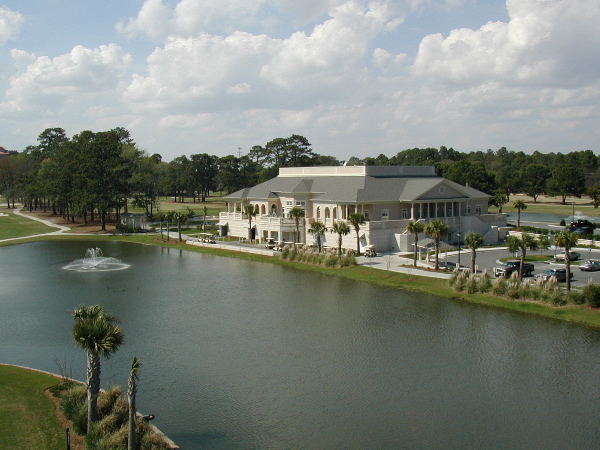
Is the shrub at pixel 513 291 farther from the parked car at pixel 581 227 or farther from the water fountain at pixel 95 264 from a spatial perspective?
the water fountain at pixel 95 264

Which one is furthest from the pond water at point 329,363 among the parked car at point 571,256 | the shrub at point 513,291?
the parked car at point 571,256

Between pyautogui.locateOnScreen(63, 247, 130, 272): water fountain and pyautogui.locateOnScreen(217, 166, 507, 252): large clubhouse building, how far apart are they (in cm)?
1727

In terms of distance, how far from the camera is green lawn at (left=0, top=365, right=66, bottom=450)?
19594mm

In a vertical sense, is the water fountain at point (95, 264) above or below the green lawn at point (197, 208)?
below

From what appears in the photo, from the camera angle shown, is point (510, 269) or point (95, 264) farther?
point (95, 264)

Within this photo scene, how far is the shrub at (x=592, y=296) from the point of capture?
35.3 m

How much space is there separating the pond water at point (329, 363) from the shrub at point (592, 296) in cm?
334

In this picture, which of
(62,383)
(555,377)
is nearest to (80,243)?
(62,383)

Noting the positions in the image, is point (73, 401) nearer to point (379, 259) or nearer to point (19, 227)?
point (379, 259)

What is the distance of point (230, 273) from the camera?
2080 inches

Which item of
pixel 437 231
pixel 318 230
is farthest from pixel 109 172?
pixel 437 231

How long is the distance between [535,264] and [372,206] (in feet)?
62.3

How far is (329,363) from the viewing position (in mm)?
28172

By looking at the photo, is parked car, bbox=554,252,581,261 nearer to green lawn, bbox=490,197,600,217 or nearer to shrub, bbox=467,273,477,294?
shrub, bbox=467,273,477,294
